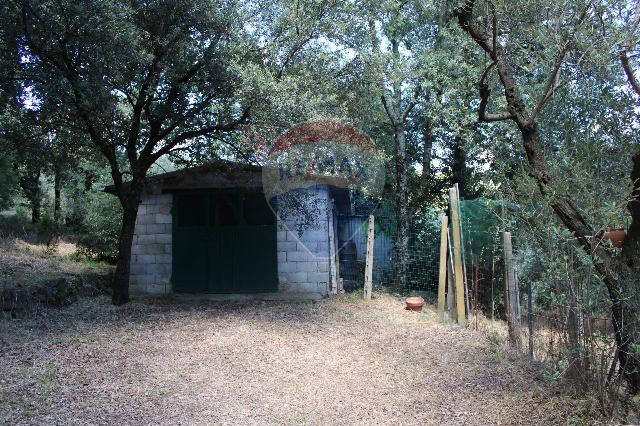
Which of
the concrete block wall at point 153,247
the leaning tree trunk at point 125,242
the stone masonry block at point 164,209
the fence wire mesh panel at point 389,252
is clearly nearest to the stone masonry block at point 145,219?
the concrete block wall at point 153,247

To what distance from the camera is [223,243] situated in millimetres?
9570

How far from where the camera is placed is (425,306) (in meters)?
8.63

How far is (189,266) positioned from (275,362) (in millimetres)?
4951

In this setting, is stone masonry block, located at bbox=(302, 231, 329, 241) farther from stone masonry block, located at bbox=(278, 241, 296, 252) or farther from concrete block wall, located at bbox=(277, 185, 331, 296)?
A: stone masonry block, located at bbox=(278, 241, 296, 252)

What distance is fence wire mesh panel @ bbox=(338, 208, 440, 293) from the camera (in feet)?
32.4

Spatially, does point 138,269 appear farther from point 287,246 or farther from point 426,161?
point 426,161

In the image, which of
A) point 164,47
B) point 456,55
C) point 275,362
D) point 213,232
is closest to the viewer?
point 275,362

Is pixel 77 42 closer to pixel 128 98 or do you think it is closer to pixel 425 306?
pixel 128 98

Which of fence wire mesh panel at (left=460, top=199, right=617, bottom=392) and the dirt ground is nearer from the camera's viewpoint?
fence wire mesh panel at (left=460, top=199, right=617, bottom=392)

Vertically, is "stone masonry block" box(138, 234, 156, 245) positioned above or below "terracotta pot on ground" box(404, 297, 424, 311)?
→ above

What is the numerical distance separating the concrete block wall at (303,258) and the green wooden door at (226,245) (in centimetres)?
18

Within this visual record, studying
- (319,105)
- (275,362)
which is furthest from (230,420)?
(319,105)

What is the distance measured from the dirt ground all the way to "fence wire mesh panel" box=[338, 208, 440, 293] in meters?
2.55

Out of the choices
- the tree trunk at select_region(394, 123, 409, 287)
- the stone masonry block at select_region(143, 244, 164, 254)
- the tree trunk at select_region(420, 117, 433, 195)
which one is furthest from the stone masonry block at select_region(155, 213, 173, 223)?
the tree trunk at select_region(420, 117, 433, 195)
